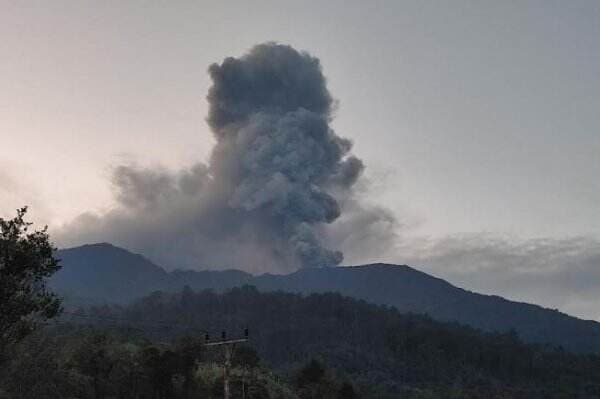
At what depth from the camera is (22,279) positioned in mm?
30484

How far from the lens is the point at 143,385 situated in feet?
301

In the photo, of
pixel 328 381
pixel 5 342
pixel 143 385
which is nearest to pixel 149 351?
pixel 143 385

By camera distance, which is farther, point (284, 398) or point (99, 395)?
point (284, 398)

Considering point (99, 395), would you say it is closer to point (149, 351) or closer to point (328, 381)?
point (149, 351)

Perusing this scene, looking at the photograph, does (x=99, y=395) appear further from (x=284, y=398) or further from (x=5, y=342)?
(x=5, y=342)

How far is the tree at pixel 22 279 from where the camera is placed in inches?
1163

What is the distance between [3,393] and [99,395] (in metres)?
23.9

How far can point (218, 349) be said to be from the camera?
16338 centimetres

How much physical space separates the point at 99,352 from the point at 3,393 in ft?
82.3

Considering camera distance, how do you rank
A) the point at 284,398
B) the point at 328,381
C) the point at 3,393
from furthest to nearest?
the point at 328,381
the point at 284,398
the point at 3,393

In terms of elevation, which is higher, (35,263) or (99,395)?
(35,263)

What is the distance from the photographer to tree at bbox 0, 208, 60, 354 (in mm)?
29547

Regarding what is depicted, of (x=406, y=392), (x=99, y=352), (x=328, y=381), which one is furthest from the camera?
(x=406, y=392)

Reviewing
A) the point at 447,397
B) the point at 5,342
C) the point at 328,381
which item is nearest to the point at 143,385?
the point at 328,381
